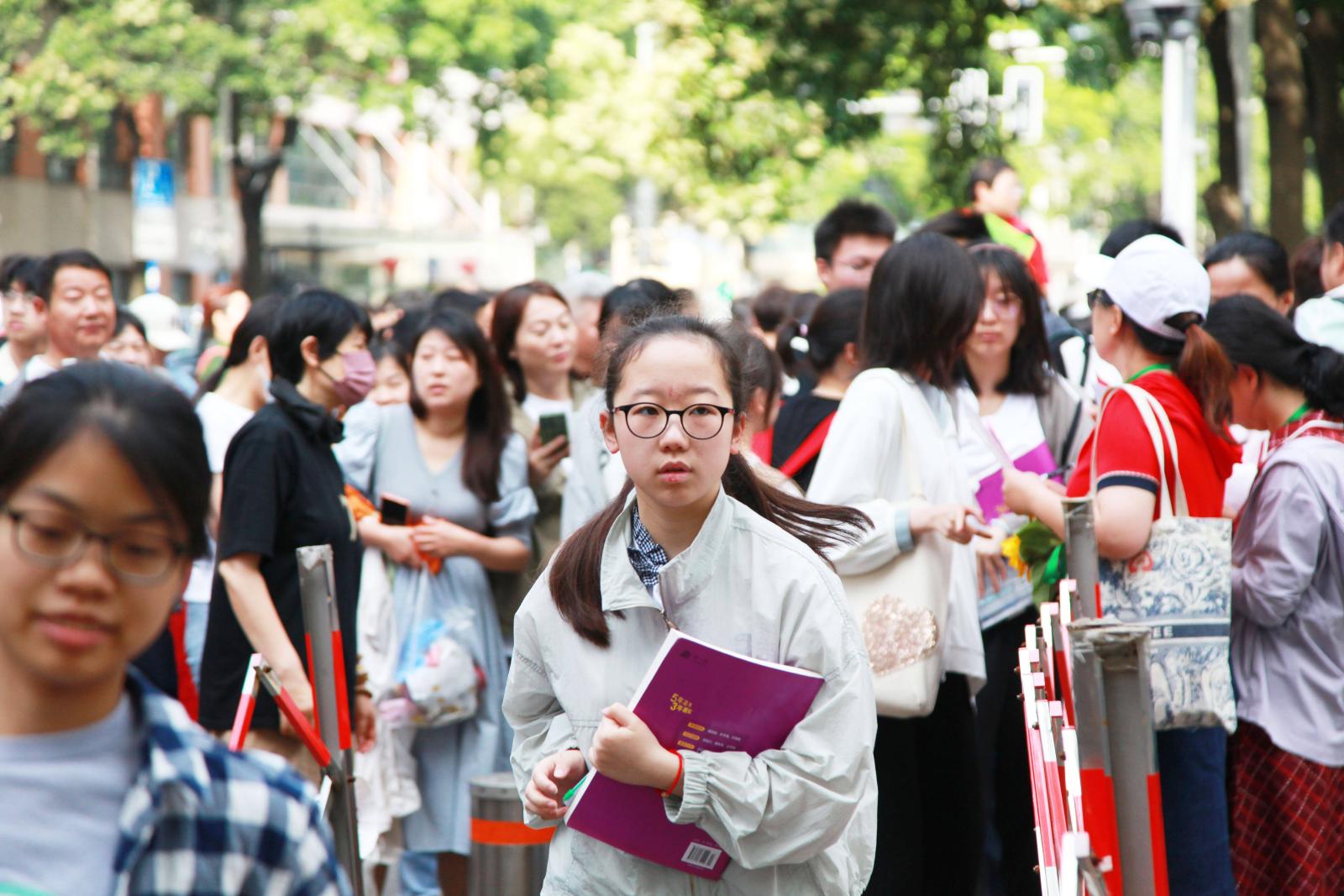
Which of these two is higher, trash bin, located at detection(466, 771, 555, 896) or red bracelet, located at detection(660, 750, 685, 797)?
red bracelet, located at detection(660, 750, 685, 797)

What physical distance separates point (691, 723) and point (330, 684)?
1307 millimetres

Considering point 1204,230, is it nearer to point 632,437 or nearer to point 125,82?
point 125,82

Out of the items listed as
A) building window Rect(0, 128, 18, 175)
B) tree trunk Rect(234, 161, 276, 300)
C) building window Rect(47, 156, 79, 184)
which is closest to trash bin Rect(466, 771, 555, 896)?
tree trunk Rect(234, 161, 276, 300)

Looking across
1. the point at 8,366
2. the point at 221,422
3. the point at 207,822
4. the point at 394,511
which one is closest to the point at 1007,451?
the point at 394,511

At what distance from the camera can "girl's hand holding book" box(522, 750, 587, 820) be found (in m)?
2.89

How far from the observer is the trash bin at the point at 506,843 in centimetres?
520

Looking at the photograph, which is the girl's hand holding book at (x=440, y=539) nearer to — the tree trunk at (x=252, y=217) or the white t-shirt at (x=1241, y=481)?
the white t-shirt at (x=1241, y=481)

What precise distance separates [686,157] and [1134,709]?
20.0m

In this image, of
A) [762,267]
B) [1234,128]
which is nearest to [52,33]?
[1234,128]

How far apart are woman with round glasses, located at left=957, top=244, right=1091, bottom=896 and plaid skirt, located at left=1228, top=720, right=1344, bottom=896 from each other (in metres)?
0.87

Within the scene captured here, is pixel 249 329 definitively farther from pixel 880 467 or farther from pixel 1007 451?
pixel 1007 451

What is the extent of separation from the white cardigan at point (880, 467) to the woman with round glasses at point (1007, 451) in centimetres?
49

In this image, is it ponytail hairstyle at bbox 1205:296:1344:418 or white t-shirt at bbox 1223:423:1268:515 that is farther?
white t-shirt at bbox 1223:423:1268:515

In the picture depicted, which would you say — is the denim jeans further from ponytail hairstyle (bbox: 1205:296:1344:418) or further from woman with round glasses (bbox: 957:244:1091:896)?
woman with round glasses (bbox: 957:244:1091:896)
